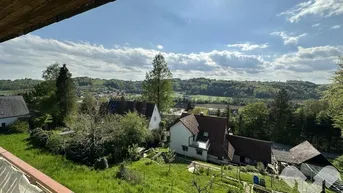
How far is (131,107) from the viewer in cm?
2444

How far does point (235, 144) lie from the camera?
77.9 ft

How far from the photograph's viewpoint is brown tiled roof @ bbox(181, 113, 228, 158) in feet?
67.7

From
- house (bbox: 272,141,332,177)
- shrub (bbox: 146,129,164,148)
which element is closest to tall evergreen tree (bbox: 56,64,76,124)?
shrub (bbox: 146,129,164,148)

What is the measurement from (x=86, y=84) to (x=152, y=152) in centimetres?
12613

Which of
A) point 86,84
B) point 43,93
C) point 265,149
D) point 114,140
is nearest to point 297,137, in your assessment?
point 265,149

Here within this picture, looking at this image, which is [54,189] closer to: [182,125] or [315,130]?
[182,125]

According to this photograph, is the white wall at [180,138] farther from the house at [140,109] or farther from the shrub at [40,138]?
the shrub at [40,138]

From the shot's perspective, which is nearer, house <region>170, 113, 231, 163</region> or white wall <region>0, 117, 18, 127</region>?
house <region>170, 113, 231, 163</region>

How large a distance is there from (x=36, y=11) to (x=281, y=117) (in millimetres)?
40292

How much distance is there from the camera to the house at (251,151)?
73.2 feet

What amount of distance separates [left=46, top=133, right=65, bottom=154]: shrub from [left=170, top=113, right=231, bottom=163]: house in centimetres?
1145

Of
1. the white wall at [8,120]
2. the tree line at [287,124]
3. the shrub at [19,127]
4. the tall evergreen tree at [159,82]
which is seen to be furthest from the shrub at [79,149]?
the tree line at [287,124]

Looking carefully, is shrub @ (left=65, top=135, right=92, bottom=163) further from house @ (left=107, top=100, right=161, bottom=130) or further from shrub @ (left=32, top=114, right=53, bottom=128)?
shrub @ (left=32, top=114, right=53, bottom=128)

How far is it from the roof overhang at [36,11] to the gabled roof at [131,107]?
2175 cm
